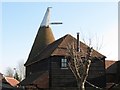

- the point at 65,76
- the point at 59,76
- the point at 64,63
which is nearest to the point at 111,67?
the point at 65,76

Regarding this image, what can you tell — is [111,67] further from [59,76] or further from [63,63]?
[59,76]

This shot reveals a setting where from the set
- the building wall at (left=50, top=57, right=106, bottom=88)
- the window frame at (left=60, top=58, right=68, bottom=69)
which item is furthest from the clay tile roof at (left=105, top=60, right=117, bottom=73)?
the window frame at (left=60, top=58, right=68, bottom=69)

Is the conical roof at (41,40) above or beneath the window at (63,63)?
above

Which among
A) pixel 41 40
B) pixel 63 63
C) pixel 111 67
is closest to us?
pixel 63 63

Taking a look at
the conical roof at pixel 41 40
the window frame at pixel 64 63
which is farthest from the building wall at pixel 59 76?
the conical roof at pixel 41 40

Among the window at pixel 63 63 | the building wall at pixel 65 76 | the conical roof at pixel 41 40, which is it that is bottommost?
the building wall at pixel 65 76

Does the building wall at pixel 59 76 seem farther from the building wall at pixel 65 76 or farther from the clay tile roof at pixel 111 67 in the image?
the clay tile roof at pixel 111 67

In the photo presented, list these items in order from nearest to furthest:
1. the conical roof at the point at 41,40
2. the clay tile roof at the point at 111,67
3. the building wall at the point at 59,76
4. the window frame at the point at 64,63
→ the building wall at the point at 59,76 → the window frame at the point at 64,63 → the clay tile roof at the point at 111,67 → the conical roof at the point at 41,40

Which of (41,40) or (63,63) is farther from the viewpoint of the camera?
(41,40)

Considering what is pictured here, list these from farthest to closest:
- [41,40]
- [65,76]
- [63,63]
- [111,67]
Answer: [41,40]
[111,67]
[65,76]
[63,63]

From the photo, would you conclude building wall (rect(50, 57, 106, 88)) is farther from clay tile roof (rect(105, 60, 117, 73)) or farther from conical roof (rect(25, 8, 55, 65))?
conical roof (rect(25, 8, 55, 65))

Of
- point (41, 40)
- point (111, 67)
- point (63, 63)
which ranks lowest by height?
point (111, 67)

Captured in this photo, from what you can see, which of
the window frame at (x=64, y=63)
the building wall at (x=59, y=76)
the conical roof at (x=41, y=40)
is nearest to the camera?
the building wall at (x=59, y=76)

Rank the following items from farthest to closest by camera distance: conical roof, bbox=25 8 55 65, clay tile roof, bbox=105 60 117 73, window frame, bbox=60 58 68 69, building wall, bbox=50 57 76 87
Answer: conical roof, bbox=25 8 55 65
clay tile roof, bbox=105 60 117 73
window frame, bbox=60 58 68 69
building wall, bbox=50 57 76 87
